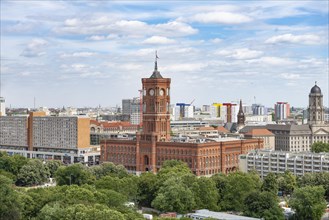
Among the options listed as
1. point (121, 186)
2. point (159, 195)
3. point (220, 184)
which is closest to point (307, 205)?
point (220, 184)

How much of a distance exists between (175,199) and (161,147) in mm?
40334

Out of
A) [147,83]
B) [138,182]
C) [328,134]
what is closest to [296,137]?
[328,134]

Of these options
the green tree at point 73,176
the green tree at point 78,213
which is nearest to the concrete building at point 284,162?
the green tree at point 73,176

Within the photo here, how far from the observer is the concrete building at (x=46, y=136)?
141125mm

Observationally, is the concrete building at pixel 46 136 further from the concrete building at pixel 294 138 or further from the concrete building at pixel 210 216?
the concrete building at pixel 210 216

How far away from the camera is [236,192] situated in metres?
79.5

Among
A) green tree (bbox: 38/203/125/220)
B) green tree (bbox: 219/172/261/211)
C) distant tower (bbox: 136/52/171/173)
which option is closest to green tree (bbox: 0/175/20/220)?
green tree (bbox: 38/203/125/220)

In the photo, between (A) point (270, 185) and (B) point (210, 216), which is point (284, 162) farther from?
(B) point (210, 216)

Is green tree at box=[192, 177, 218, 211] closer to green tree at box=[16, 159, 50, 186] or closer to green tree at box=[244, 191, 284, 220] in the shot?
green tree at box=[244, 191, 284, 220]

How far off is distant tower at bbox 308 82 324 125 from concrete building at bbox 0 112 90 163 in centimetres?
5324

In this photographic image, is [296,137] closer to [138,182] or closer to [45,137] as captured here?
[45,137]

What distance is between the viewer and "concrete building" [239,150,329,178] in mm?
100250

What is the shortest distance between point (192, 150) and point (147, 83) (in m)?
16.8

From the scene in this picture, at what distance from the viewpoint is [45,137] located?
14650cm
